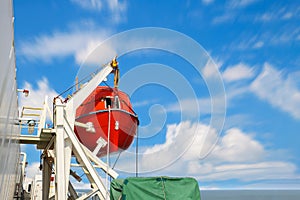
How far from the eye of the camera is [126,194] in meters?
5.77

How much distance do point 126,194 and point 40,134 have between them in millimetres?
5242

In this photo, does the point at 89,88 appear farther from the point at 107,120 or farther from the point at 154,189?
the point at 154,189

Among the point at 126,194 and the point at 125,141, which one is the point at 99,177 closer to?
the point at 126,194

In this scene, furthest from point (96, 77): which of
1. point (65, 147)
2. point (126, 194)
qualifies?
point (126, 194)

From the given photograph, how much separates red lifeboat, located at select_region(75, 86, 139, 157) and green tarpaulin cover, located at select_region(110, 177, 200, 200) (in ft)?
20.3

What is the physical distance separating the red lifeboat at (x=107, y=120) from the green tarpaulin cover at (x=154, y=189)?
6.20m

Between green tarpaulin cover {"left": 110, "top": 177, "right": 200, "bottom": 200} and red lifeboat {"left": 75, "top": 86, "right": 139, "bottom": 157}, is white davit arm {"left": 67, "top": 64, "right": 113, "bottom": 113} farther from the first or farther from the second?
green tarpaulin cover {"left": 110, "top": 177, "right": 200, "bottom": 200}

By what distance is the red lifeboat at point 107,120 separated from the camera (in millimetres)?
12758

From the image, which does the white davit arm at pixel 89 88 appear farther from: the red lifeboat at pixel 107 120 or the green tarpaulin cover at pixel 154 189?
the green tarpaulin cover at pixel 154 189

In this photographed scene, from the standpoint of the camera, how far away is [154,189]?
5.93 m

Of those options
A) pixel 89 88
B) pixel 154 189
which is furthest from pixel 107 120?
pixel 154 189

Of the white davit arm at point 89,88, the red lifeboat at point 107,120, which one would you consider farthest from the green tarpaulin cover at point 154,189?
the red lifeboat at point 107,120

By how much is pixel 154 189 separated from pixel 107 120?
727 centimetres

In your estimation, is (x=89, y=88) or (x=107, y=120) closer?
(x=89, y=88)
